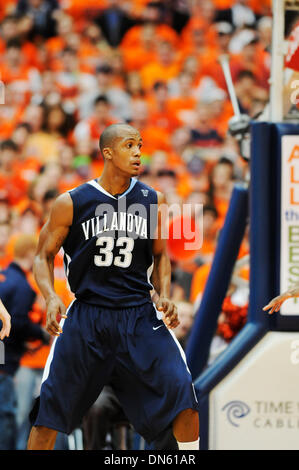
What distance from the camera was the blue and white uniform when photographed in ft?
13.2

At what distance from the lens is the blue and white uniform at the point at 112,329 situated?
4016mm

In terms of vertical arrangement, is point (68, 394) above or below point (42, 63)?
below

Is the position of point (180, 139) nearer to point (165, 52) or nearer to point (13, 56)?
point (165, 52)

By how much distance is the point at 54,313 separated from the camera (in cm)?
389

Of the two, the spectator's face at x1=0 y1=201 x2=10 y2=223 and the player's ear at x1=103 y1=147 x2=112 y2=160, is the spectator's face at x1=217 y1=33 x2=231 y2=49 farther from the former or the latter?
the player's ear at x1=103 y1=147 x2=112 y2=160

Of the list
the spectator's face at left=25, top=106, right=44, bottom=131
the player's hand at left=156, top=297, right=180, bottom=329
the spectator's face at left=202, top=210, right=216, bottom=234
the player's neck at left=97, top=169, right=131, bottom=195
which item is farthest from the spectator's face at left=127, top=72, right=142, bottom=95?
the player's hand at left=156, top=297, right=180, bottom=329

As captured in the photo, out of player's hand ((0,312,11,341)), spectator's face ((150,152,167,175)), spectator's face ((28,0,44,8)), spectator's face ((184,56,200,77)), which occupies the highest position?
spectator's face ((28,0,44,8))

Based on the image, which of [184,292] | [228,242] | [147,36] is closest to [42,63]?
[147,36]

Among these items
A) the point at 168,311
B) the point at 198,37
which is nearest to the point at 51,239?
the point at 168,311

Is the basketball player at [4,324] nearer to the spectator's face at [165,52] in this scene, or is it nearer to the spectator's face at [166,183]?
the spectator's face at [166,183]

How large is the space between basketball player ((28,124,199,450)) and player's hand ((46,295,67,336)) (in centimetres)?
4

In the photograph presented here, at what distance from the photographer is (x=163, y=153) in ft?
31.6

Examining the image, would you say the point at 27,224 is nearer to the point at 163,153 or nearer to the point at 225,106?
the point at 163,153

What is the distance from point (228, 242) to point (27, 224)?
2.94 metres
